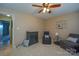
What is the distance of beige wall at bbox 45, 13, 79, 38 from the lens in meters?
1.79

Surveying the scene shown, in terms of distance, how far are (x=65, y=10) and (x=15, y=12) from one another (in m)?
0.79

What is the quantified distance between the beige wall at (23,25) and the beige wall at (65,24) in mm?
147

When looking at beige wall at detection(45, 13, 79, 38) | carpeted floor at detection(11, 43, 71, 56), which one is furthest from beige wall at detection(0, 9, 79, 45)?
carpeted floor at detection(11, 43, 71, 56)

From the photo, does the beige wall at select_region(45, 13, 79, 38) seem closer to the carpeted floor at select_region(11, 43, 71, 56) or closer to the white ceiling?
the white ceiling

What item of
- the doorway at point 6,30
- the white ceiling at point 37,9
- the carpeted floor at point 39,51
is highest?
the white ceiling at point 37,9

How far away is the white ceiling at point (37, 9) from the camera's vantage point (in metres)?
1.73

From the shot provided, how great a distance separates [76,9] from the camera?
1.76 metres

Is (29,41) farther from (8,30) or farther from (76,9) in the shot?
(76,9)

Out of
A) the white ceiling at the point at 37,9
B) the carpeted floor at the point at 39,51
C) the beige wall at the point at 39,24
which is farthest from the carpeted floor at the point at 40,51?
the white ceiling at the point at 37,9

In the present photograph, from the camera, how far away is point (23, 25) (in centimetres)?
182

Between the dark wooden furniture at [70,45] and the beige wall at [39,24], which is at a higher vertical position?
the beige wall at [39,24]

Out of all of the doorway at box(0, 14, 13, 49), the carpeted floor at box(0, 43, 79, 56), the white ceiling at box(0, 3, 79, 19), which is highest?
the white ceiling at box(0, 3, 79, 19)

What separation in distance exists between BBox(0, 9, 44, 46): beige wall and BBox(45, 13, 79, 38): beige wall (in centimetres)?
15

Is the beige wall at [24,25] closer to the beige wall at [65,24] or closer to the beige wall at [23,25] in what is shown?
the beige wall at [23,25]
